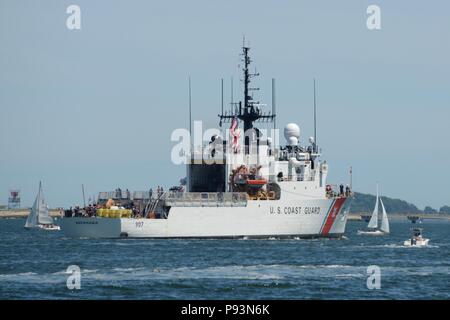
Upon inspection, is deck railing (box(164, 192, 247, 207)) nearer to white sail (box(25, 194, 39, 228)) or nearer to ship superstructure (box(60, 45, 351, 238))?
ship superstructure (box(60, 45, 351, 238))

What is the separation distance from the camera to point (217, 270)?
49.8 metres

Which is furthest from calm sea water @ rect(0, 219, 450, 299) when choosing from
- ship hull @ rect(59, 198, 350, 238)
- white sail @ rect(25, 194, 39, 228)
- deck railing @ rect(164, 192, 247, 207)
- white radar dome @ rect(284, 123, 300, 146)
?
white sail @ rect(25, 194, 39, 228)

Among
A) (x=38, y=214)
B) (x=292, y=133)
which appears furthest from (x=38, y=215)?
(x=292, y=133)

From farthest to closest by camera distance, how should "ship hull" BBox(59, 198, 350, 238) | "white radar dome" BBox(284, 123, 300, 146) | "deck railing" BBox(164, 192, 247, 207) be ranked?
"white radar dome" BBox(284, 123, 300, 146) < "deck railing" BBox(164, 192, 247, 207) < "ship hull" BBox(59, 198, 350, 238)

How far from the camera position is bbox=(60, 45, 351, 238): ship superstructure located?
2982 inches

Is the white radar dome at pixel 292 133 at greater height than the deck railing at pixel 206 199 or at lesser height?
greater

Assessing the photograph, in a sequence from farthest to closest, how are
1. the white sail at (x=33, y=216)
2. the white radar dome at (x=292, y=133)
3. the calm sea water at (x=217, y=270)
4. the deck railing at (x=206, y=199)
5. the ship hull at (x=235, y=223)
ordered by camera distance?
the white sail at (x=33, y=216) < the white radar dome at (x=292, y=133) < the deck railing at (x=206, y=199) < the ship hull at (x=235, y=223) < the calm sea water at (x=217, y=270)

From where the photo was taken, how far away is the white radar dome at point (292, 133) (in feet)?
283

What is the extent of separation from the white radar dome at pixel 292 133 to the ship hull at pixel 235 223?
20.5 feet

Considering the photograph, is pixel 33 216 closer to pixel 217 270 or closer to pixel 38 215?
pixel 38 215

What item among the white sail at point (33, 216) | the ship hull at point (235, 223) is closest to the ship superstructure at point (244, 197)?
the ship hull at point (235, 223)

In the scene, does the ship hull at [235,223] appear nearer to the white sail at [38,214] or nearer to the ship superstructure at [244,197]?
the ship superstructure at [244,197]

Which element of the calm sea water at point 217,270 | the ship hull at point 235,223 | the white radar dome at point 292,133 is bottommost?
the calm sea water at point 217,270

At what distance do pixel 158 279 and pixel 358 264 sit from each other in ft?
44.1
